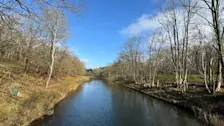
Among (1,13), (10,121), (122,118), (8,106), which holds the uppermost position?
(1,13)

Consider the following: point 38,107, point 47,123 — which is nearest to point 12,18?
point 47,123

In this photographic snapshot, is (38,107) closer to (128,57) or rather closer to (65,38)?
(65,38)

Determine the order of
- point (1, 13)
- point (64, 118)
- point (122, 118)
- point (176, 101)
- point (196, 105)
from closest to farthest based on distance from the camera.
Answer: point (1, 13), point (64, 118), point (122, 118), point (196, 105), point (176, 101)

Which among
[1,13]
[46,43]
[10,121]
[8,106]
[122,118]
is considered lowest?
[122,118]

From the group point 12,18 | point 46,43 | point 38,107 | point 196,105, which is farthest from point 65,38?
point 196,105

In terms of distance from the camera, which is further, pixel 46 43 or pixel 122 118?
pixel 46 43

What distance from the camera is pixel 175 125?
9531mm

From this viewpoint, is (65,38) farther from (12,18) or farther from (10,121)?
(12,18)

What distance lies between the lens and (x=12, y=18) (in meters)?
4.50

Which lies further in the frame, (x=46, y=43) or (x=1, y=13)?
(x=46, y=43)

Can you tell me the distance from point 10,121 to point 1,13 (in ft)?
18.1

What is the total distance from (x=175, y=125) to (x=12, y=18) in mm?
10334

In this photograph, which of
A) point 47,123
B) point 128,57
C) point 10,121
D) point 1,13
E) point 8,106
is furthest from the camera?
point 128,57

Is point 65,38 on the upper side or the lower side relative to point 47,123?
upper
